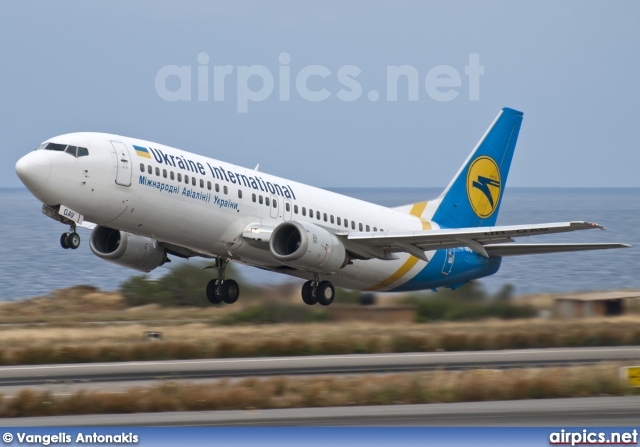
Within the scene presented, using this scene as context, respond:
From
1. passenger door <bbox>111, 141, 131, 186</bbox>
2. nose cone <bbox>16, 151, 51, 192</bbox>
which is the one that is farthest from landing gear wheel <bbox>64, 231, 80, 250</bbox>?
passenger door <bbox>111, 141, 131, 186</bbox>

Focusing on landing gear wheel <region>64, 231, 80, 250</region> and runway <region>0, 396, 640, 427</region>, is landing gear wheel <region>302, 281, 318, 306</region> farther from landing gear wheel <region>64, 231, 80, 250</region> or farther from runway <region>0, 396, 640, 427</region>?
runway <region>0, 396, 640, 427</region>

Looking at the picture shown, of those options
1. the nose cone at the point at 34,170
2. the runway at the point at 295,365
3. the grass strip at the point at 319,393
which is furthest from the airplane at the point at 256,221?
the grass strip at the point at 319,393

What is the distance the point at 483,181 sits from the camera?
1497 inches

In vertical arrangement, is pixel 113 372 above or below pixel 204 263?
below

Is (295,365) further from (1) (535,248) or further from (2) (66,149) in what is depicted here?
(1) (535,248)

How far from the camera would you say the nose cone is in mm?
25672

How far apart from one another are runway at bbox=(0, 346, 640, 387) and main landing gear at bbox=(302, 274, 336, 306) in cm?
263

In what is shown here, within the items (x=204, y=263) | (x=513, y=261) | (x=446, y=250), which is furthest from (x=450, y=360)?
(x=513, y=261)

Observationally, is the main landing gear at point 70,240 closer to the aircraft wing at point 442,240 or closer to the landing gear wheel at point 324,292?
the aircraft wing at point 442,240

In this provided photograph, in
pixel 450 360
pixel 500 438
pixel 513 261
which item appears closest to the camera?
pixel 500 438

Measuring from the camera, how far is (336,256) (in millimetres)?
30250

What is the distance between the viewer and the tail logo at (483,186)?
124ft

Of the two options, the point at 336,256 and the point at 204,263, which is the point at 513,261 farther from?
the point at 336,256

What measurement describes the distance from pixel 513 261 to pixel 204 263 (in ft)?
137
